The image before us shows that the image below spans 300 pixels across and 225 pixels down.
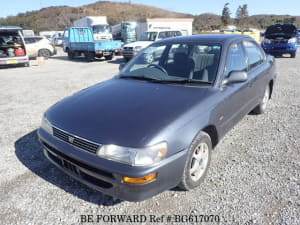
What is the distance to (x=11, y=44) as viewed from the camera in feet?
42.0

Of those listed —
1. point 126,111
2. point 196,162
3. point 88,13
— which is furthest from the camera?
point 88,13

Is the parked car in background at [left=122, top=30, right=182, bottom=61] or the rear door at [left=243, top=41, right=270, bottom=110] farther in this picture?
the parked car in background at [left=122, top=30, right=182, bottom=61]

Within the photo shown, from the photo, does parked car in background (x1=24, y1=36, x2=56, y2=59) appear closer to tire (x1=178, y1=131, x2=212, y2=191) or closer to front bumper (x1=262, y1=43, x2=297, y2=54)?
front bumper (x1=262, y1=43, x2=297, y2=54)

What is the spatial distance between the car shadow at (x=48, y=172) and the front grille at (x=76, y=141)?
674 millimetres

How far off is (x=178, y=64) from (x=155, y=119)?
1.29 metres

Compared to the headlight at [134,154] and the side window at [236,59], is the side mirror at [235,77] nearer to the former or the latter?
the side window at [236,59]

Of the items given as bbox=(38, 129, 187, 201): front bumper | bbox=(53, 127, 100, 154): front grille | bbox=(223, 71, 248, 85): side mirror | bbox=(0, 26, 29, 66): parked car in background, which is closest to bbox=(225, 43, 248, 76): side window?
bbox=(223, 71, 248, 85): side mirror

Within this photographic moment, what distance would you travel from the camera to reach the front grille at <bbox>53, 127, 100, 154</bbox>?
1960 mm

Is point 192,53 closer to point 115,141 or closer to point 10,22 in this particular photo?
point 115,141

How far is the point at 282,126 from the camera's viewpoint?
13.1 ft

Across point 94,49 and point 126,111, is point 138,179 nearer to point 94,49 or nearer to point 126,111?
point 126,111

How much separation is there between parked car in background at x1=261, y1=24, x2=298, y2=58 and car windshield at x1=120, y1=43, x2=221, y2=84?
38.7ft

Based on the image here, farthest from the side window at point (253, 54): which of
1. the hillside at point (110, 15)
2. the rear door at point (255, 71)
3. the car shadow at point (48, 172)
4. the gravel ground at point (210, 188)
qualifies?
the hillside at point (110, 15)

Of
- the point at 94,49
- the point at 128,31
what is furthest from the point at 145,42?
the point at 128,31
